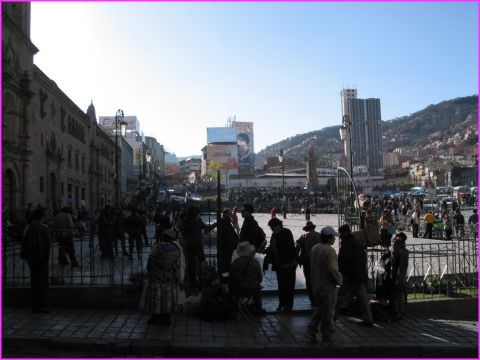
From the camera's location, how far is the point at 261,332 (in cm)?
687

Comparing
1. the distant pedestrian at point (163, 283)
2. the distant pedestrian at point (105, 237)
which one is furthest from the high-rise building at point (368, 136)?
the distant pedestrian at point (163, 283)

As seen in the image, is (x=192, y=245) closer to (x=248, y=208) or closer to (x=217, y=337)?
(x=248, y=208)

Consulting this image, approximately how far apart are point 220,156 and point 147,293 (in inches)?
4740

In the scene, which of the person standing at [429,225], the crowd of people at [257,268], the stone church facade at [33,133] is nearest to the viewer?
the crowd of people at [257,268]

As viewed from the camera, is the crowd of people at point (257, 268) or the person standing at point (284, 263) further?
the person standing at point (284, 263)

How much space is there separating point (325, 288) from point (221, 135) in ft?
422

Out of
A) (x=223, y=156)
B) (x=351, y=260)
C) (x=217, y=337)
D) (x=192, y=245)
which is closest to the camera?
(x=217, y=337)

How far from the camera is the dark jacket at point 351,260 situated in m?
7.15

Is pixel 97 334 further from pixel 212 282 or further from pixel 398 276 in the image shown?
pixel 398 276

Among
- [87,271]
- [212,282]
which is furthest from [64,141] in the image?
[212,282]

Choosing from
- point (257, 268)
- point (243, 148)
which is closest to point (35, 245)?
point (257, 268)

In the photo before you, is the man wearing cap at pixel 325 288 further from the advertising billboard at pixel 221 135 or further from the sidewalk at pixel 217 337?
the advertising billboard at pixel 221 135

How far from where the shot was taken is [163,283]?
7.00 meters

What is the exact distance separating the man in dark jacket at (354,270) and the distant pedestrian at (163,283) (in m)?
2.49
